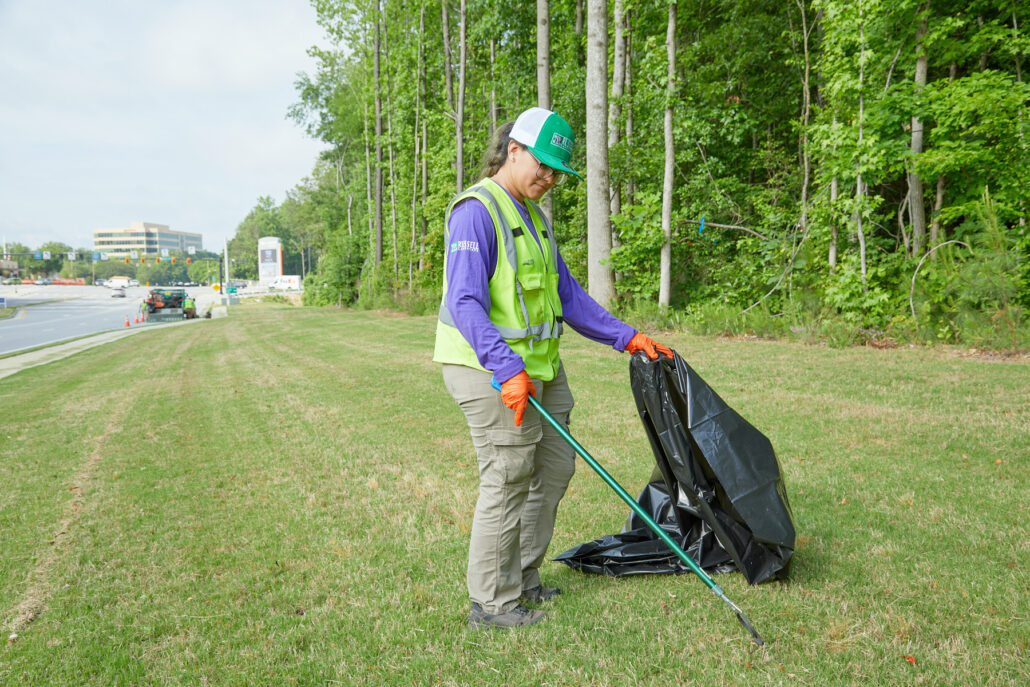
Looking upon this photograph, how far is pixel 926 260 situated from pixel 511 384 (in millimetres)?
9278

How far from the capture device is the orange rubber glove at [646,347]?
295cm

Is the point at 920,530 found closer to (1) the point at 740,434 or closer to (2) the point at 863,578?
(2) the point at 863,578

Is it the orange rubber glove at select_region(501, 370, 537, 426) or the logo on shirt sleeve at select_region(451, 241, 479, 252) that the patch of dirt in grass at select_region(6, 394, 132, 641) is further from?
the logo on shirt sleeve at select_region(451, 241, 479, 252)

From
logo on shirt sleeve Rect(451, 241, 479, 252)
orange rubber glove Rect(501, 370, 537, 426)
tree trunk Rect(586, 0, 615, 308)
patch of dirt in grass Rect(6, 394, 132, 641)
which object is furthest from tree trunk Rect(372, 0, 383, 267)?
orange rubber glove Rect(501, 370, 537, 426)

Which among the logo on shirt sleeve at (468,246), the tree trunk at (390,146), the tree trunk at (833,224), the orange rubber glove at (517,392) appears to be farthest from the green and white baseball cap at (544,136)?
the tree trunk at (390,146)

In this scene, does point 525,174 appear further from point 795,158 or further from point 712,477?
point 795,158

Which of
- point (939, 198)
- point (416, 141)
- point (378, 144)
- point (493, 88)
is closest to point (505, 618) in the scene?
point (939, 198)

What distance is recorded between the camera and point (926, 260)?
9.29 m

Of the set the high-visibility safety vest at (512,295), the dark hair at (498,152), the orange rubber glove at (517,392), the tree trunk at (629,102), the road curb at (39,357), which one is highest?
the tree trunk at (629,102)

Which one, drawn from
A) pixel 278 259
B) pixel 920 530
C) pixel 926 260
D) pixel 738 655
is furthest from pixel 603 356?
pixel 278 259

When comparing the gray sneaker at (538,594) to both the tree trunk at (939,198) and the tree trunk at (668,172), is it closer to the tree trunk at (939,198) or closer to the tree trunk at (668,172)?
the tree trunk at (939,198)

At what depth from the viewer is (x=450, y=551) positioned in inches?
137

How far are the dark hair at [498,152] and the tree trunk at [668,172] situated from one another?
970 centimetres

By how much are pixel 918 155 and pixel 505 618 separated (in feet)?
30.1
